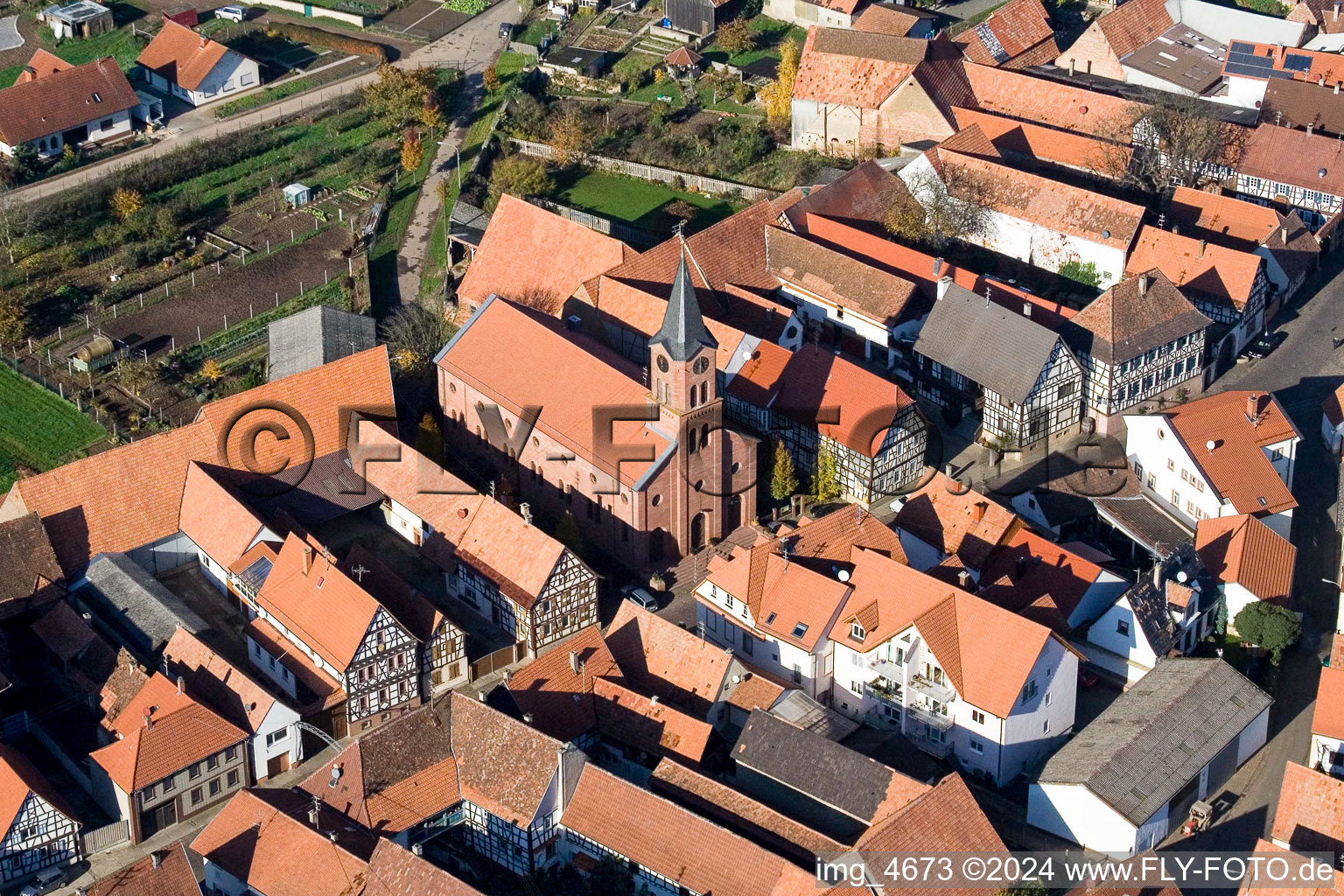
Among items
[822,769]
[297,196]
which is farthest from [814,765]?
[297,196]

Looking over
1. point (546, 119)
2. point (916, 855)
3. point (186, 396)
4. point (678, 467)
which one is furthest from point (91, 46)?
point (916, 855)

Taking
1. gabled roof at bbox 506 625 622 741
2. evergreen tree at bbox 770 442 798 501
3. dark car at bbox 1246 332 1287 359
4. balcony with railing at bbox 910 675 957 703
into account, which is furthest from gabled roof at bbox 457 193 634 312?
balcony with railing at bbox 910 675 957 703

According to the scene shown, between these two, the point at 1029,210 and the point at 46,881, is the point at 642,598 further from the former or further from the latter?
the point at 1029,210

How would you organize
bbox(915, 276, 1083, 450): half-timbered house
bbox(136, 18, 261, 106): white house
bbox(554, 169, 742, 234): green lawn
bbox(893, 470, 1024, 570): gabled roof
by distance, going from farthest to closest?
bbox(136, 18, 261, 106): white house, bbox(554, 169, 742, 234): green lawn, bbox(915, 276, 1083, 450): half-timbered house, bbox(893, 470, 1024, 570): gabled roof

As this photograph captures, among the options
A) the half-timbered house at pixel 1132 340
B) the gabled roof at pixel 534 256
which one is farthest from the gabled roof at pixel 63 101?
the half-timbered house at pixel 1132 340

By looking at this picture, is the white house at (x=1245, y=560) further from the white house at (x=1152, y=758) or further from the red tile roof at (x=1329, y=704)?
the red tile roof at (x=1329, y=704)

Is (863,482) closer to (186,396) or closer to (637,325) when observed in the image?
(637,325)

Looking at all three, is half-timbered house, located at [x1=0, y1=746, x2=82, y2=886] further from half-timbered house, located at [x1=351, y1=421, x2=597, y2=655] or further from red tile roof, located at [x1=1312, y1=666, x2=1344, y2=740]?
red tile roof, located at [x1=1312, y1=666, x2=1344, y2=740]
